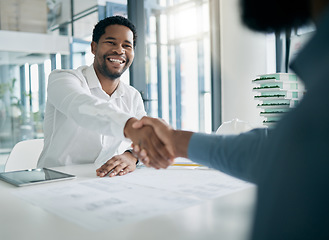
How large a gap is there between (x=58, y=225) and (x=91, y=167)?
760 mm

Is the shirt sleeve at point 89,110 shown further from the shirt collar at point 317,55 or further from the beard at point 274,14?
the shirt collar at point 317,55

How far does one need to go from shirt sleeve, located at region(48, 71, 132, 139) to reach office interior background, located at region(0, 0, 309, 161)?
113 centimetres

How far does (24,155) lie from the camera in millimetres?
1829

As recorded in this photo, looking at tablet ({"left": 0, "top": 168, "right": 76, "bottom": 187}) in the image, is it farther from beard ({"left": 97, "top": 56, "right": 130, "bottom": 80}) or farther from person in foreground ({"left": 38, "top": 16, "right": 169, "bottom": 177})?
beard ({"left": 97, "top": 56, "right": 130, "bottom": 80})

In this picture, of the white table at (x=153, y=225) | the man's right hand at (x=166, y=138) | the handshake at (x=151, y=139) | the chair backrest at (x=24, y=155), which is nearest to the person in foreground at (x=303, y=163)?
the white table at (x=153, y=225)

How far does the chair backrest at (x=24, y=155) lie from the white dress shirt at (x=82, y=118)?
73 millimetres

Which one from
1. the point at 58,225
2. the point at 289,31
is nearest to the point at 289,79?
the point at 289,31

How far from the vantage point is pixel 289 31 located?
59 centimetres

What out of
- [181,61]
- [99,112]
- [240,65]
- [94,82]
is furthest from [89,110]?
[181,61]

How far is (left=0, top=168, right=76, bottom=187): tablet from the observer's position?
1105 millimetres

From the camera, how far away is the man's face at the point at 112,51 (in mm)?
1969

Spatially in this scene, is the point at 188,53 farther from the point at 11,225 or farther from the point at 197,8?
the point at 11,225

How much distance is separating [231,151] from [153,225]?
275 millimetres

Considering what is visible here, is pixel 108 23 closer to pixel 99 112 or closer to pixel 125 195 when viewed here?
pixel 99 112
